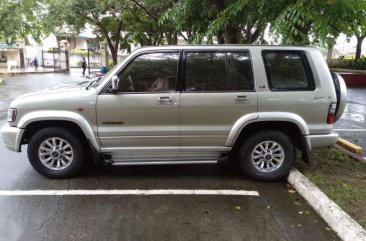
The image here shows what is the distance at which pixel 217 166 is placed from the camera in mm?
6059

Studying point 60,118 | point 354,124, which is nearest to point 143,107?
point 60,118

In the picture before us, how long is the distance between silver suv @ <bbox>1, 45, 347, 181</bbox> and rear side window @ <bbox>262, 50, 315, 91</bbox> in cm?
1

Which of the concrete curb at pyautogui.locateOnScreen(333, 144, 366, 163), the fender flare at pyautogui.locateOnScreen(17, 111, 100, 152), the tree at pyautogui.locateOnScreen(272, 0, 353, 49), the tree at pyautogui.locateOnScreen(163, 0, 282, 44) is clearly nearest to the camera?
the fender flare at pyautogui.locateOnScreen(17, 111, 100, 152)

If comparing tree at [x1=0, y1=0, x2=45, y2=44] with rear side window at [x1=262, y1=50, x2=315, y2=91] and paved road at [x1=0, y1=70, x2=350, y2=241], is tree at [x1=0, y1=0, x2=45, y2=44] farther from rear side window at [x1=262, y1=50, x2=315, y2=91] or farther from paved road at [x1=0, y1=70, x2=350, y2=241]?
rear side window at [x1=262, y1=50, x2=315, y2=91]

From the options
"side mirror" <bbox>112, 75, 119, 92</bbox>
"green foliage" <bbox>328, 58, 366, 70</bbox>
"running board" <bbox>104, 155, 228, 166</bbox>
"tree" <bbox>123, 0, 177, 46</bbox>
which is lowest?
"running board" <bbox>104, 155, 228, 166</bbox>

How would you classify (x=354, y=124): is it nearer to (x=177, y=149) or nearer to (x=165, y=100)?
(x=177, y=149)

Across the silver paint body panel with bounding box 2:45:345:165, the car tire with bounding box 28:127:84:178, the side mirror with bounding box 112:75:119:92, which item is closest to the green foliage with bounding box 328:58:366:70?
the silver paint body panel with bounding box 2:45:345:165

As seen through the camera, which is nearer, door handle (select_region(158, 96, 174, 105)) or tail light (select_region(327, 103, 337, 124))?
door handle (select_region(158, 96, 174, 105))

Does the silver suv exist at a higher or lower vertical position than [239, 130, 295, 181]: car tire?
higher

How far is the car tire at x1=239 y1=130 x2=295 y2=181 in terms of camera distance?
520cm

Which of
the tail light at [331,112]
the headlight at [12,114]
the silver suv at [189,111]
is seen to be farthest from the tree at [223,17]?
the headlight at [12,114]

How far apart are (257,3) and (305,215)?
362cm

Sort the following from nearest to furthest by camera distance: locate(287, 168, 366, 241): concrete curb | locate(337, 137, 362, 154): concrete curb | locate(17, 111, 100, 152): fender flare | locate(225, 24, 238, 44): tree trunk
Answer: locate(287, 168, 366, 241): concrete curb
locate(17, 111, 100, 152): fender flare
locate(337, 137, 362, 154): concrete curb
locate(225, 24, 238, 44): tree trunk

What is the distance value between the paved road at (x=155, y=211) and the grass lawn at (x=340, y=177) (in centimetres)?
38
